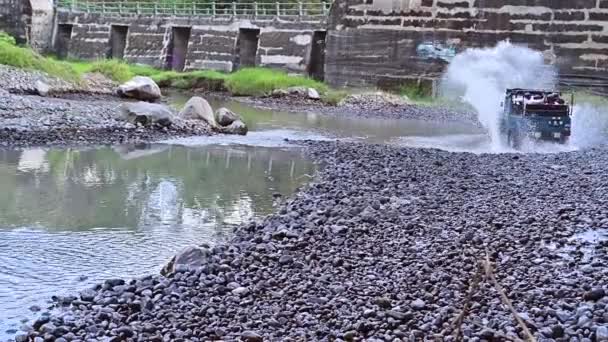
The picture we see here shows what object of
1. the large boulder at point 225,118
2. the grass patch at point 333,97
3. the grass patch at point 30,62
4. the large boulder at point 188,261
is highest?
the grass patch at point 30,62

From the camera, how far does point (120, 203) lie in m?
12.4

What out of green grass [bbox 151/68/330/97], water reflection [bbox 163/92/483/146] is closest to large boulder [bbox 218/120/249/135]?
water reflection [bbox 163/92/483/146]

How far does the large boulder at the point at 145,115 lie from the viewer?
70.2 ft

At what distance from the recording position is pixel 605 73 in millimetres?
32500

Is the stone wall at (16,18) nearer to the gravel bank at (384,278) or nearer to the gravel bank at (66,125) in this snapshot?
the gravel bank at (66,125)

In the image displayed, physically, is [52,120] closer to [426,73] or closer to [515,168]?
[515,168]

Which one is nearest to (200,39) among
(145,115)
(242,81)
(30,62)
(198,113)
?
(242,81)

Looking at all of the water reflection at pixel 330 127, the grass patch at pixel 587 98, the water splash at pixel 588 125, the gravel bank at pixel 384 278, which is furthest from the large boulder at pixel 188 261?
the grass patch at pixel 587 98

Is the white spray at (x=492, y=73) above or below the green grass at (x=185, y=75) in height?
above

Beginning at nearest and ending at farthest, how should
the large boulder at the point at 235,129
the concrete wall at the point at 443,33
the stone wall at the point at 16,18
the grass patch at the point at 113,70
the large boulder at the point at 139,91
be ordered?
A: the large boulder at the point at 235,129 → the large boulder at the point at 139,91 → the concrete wall at the point at 443,33 → the grass patch at the point at 113,70 → the stone wall at the point at 16,18

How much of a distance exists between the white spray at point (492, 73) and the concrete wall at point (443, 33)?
0.45m

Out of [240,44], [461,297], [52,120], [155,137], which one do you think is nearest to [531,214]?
[461,297]

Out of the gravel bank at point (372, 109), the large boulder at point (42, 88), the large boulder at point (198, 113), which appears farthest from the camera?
the gravel bank at point (372, 109)

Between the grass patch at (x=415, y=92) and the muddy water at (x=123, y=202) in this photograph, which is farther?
the grass patch at (x=415, y=92)
